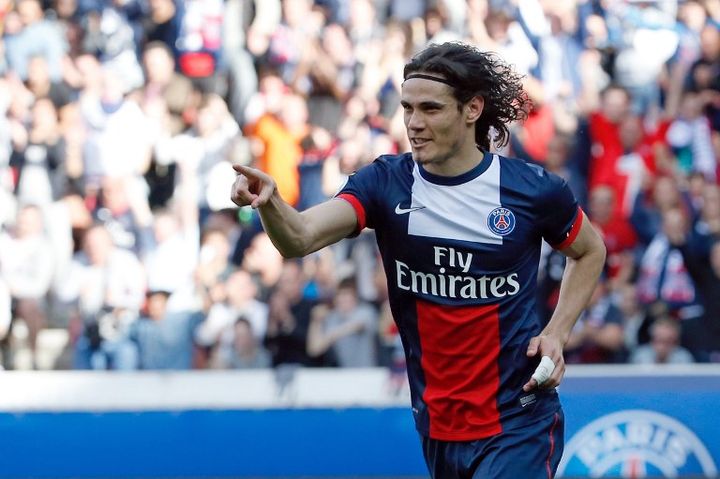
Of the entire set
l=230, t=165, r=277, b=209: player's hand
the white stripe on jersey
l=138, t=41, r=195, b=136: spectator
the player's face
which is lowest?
the white stripe on jersey

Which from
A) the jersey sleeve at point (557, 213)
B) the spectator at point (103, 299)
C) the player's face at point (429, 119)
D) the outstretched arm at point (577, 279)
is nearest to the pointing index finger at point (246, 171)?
the player's face at point (429, 119)

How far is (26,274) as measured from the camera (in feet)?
33.2

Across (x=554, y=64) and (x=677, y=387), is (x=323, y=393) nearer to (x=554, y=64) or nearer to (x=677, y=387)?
(x=677, y=387)

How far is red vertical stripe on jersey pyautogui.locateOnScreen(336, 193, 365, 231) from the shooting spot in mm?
4645

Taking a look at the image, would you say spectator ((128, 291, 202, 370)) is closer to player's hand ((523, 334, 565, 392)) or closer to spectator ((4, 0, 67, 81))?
spectator ((4, 0, 67, 81))

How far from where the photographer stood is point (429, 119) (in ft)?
15.3

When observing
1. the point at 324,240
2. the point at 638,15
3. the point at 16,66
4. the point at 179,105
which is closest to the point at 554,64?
the point at 638,15

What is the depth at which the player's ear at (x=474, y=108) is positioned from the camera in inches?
189

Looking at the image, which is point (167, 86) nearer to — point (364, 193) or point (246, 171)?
point (364, 193)

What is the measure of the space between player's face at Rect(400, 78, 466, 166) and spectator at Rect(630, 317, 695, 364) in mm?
4927

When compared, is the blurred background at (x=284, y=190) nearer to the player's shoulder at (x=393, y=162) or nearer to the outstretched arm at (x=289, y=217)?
the player's shoulder at (x=393, y=162)

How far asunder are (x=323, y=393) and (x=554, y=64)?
3.55 m

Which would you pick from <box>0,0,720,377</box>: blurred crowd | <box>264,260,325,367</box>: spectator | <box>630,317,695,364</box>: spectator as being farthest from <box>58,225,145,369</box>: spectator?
<box>630,317,695,364</box>: spectator

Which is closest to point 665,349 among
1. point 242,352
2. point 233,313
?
point 242,352
